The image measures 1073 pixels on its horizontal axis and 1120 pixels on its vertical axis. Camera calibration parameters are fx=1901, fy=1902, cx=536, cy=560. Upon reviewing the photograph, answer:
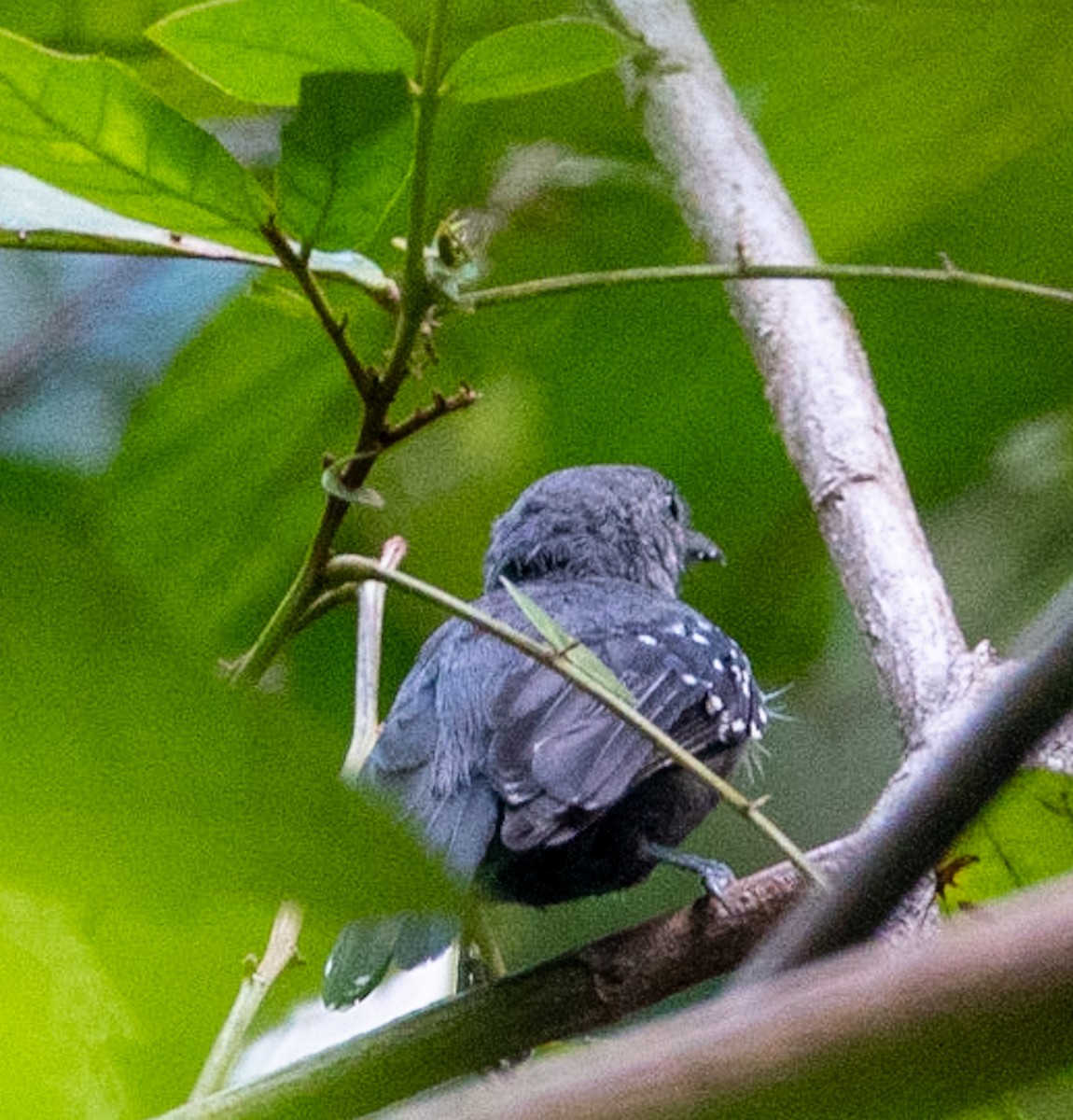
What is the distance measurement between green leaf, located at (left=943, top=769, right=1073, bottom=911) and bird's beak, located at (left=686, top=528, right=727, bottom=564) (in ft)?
5.60

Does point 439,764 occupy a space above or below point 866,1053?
below

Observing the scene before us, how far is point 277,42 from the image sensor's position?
146cm

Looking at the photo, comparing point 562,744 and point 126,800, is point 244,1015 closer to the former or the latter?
point 562,744

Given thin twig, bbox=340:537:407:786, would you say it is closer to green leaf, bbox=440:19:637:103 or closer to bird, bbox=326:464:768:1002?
bird, bbox=326:464:768:1002

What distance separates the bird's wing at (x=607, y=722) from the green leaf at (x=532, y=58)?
1086 millimetres

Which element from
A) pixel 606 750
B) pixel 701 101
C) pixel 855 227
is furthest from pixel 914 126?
pixel 606 750

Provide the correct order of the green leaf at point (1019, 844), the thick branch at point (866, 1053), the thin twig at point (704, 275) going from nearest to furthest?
the thick branch at point (866, 1053) → the thin twig at point (704, 275) → the green leaf at point (1019, 844)

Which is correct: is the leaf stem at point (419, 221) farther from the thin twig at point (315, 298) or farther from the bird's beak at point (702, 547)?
the bird's beak at point (702, 547)

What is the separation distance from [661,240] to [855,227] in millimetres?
421

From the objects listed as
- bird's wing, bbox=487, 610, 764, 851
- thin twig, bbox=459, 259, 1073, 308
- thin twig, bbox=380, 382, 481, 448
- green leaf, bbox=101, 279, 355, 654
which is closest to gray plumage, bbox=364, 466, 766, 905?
bird's wing, bbox=487, 610, 764, 851

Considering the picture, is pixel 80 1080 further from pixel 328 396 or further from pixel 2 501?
pixel 328 396

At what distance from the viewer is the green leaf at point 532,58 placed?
1.49 meters

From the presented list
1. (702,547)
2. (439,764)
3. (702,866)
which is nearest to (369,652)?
(439,764)

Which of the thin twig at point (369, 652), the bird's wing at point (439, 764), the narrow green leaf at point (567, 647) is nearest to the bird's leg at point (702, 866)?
the bird's wing at point (439, 764)
